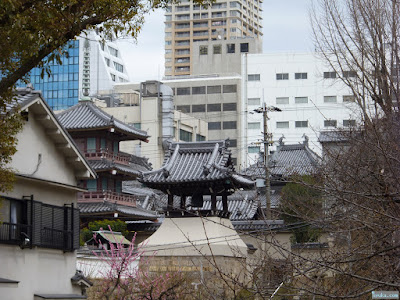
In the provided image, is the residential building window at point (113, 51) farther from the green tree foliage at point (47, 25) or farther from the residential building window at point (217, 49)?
the green tree foliage at point (47, 25)

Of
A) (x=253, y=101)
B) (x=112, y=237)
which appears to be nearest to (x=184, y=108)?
(x=253, y=101)

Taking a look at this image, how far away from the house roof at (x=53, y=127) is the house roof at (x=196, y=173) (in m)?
6.60

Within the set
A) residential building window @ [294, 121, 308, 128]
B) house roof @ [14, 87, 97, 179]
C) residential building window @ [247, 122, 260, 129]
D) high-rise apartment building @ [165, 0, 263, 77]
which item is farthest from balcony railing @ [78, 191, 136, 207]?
high-rise apartment building @ [165, 0, 263, 77]

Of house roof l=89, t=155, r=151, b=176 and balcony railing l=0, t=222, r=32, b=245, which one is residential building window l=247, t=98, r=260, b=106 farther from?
balcony railing l=0, t=222, r=32, b=245

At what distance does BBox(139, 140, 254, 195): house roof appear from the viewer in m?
31.0

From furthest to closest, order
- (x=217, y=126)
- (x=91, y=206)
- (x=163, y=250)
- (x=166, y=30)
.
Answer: (x=166, y=30), (x=217, y=126), (x=91, y=206), (x=163, y=250)

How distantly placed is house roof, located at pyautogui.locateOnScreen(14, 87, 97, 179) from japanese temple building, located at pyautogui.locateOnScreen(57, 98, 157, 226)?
65.5ft

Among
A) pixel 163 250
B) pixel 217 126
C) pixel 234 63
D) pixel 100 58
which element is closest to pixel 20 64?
pixel 163 250

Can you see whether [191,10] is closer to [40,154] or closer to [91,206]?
[91,206]

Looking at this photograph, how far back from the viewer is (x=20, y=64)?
43.2 feet

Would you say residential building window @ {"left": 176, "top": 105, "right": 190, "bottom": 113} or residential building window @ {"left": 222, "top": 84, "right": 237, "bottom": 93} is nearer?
residential building window @ {"left": 222, "top": 84, "right": 237, "bottom": 93}

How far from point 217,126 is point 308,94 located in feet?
36.4

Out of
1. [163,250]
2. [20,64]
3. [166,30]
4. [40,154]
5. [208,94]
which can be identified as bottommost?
[163,250]

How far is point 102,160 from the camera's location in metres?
45.2
